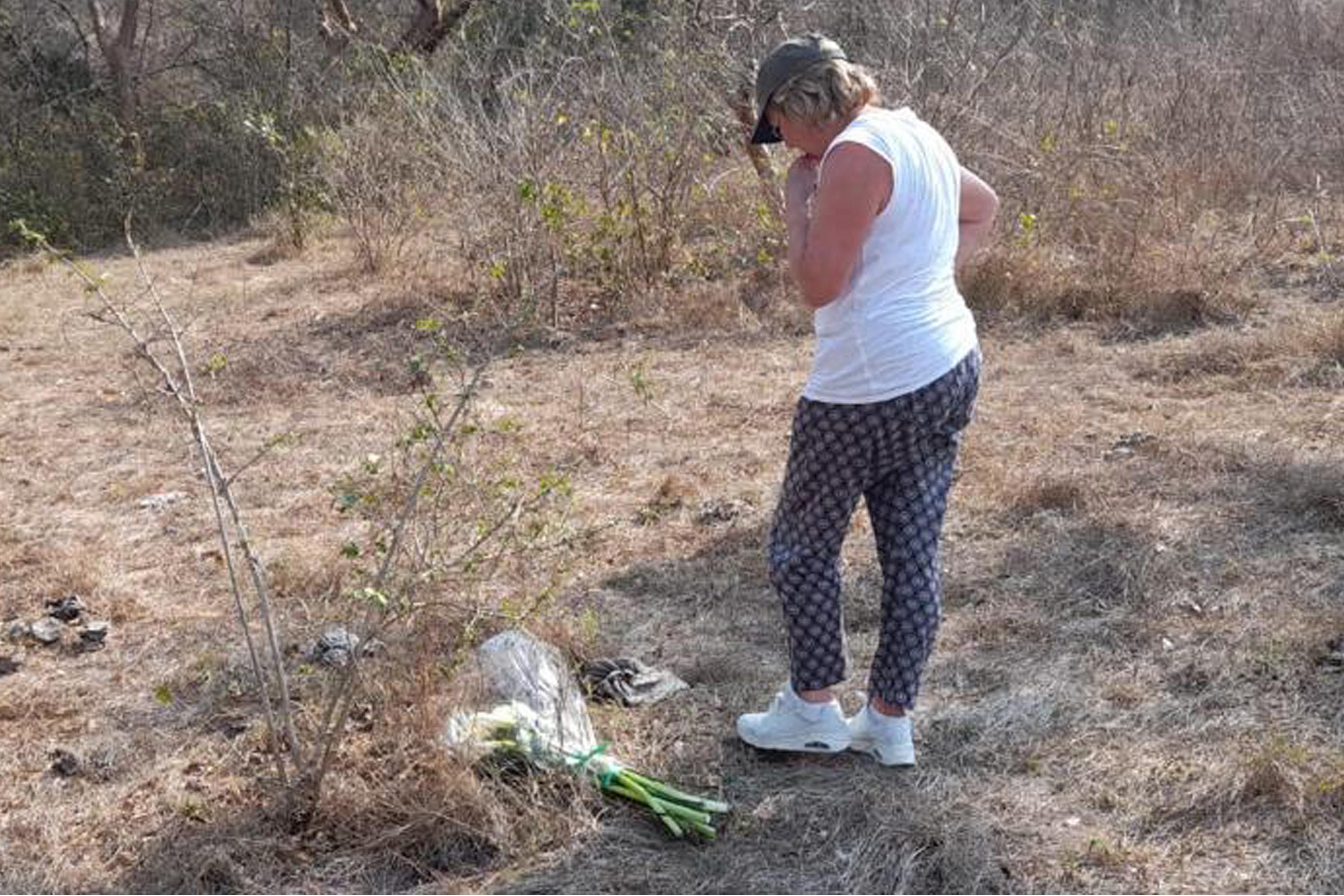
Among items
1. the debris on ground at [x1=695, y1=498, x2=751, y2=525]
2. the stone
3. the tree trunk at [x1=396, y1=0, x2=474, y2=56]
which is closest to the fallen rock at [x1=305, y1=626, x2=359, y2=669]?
the stone

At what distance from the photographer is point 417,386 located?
6512mm

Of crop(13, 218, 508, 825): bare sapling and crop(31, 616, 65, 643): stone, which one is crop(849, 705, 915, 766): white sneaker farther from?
crop(31, 616, 65, 643): stone

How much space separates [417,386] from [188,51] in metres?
9.37

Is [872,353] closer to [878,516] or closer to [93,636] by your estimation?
[878,516]

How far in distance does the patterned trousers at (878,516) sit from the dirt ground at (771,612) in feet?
0.86

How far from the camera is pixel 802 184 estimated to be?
2.62 m

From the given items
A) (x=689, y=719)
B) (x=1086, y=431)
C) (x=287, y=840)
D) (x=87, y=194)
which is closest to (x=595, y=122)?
(x=1086, y=431)

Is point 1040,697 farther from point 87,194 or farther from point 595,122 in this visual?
point 87,194

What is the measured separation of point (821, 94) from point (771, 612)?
5.56 ft

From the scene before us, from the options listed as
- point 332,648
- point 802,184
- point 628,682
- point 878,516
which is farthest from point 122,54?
point 878,516

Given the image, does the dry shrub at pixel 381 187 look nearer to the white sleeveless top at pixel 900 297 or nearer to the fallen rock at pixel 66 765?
the fallen rock at pixel 66 765

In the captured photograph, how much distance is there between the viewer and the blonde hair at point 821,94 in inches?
99.4

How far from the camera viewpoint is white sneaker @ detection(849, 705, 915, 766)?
2.91m

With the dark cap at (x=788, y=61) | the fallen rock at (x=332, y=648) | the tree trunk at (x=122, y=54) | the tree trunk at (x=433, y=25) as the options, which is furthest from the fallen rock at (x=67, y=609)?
the tree trunk at (x=122, y=54)
